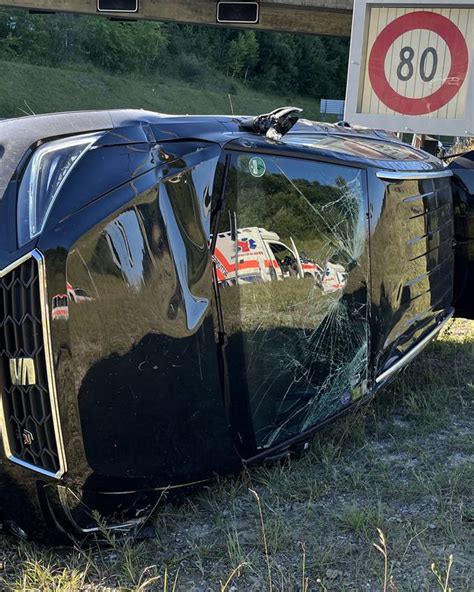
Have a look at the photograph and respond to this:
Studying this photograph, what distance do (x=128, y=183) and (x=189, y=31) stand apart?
58.4 meters

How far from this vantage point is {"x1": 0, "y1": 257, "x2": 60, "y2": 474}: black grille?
2.06 meters

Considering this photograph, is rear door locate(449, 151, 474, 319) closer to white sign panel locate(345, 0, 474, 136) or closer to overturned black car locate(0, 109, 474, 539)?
white sign panel locate(345, 0, 474, 136)

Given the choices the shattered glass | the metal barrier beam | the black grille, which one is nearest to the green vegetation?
the metal barrier beam

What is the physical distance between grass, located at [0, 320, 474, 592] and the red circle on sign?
3.52 meters

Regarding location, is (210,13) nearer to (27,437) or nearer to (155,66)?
(27,437)

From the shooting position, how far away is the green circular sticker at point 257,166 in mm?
2535

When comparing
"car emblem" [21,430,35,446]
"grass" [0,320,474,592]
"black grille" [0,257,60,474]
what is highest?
"black grille" [0,257,60,474]

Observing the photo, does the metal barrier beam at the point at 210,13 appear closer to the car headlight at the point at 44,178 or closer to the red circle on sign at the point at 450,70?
the red circle on sign at the point at 450,70

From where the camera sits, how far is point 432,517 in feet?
8.65

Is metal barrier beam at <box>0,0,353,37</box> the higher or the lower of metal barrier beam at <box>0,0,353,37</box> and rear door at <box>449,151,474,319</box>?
the higher

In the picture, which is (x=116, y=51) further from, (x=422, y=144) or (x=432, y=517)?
(x=432, y=517)

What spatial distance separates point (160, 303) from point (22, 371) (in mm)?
473

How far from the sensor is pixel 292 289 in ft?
8.79

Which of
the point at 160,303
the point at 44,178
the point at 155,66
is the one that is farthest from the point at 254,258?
the point at 155,66
